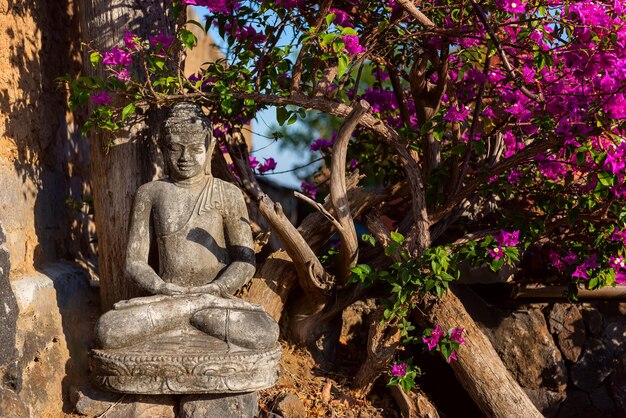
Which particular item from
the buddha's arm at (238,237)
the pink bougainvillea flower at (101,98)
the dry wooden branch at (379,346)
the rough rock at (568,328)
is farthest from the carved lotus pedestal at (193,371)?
the rough rock at (568,328)

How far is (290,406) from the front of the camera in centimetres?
429

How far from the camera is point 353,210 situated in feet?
15.9

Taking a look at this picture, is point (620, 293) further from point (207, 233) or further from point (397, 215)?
point (207, 233)

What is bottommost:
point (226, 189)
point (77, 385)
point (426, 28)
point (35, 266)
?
point (77, 385)

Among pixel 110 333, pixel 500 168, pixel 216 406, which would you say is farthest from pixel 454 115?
pixel 110 333

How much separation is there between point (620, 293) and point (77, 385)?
334cm

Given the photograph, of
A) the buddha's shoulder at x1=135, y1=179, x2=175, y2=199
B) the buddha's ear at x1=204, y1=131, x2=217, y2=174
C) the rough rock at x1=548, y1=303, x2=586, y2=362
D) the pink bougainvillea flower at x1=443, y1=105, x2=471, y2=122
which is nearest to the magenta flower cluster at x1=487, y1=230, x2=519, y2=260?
the pink bougainvillea flower at x1=443, y1=105, x2=471, y2=122

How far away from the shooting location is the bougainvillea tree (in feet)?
13.4

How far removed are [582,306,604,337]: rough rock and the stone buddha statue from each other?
7.54ft

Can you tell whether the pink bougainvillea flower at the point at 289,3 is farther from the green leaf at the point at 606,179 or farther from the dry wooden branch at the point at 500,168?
the green leaf at the point at 606,179

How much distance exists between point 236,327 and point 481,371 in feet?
4.78

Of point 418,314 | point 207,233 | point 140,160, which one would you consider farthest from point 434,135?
point 140,160

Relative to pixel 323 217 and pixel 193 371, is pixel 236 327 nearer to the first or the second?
pixel 193 371

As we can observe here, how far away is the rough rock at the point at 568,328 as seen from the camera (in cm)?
516
